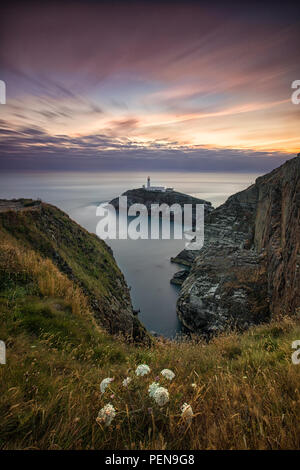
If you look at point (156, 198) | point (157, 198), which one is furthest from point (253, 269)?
point (156, 198)

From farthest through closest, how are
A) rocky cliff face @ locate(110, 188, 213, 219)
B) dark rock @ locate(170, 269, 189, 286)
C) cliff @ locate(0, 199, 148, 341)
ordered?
1. rocky cliff face @ locate(110, 188, 213, 219)
2. dark rock @ locate(170, 269, 189, 286)
3. cliff @ locate(0, 199, 148, 341)

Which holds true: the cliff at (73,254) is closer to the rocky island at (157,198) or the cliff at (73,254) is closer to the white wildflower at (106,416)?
the white wildflower at (106,416)

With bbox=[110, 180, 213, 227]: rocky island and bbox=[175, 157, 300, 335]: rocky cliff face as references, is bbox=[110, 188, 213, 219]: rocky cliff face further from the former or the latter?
bbox=[175, 157, 300, 335]: rocky cliff face

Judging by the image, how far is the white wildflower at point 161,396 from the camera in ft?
7.18

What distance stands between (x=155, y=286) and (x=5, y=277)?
43995 millimetres

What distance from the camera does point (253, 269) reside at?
1141 inches

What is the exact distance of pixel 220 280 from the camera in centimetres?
3003

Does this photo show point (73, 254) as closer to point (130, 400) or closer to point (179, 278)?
point (130, 400)

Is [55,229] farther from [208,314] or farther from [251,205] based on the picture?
[251,205]

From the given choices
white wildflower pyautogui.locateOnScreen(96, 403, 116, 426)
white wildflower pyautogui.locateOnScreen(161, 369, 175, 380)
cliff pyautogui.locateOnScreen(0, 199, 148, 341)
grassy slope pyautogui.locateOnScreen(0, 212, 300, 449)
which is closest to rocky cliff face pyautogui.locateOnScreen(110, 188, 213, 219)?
cliff pyautogui.locateOnScreen(0, 199, 148, 341)

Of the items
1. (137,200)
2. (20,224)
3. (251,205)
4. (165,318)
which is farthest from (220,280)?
(137,200)

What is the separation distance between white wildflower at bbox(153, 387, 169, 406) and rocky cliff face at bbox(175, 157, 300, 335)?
14267 mm

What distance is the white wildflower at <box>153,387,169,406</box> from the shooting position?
7.18ft

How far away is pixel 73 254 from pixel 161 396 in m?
15.3
